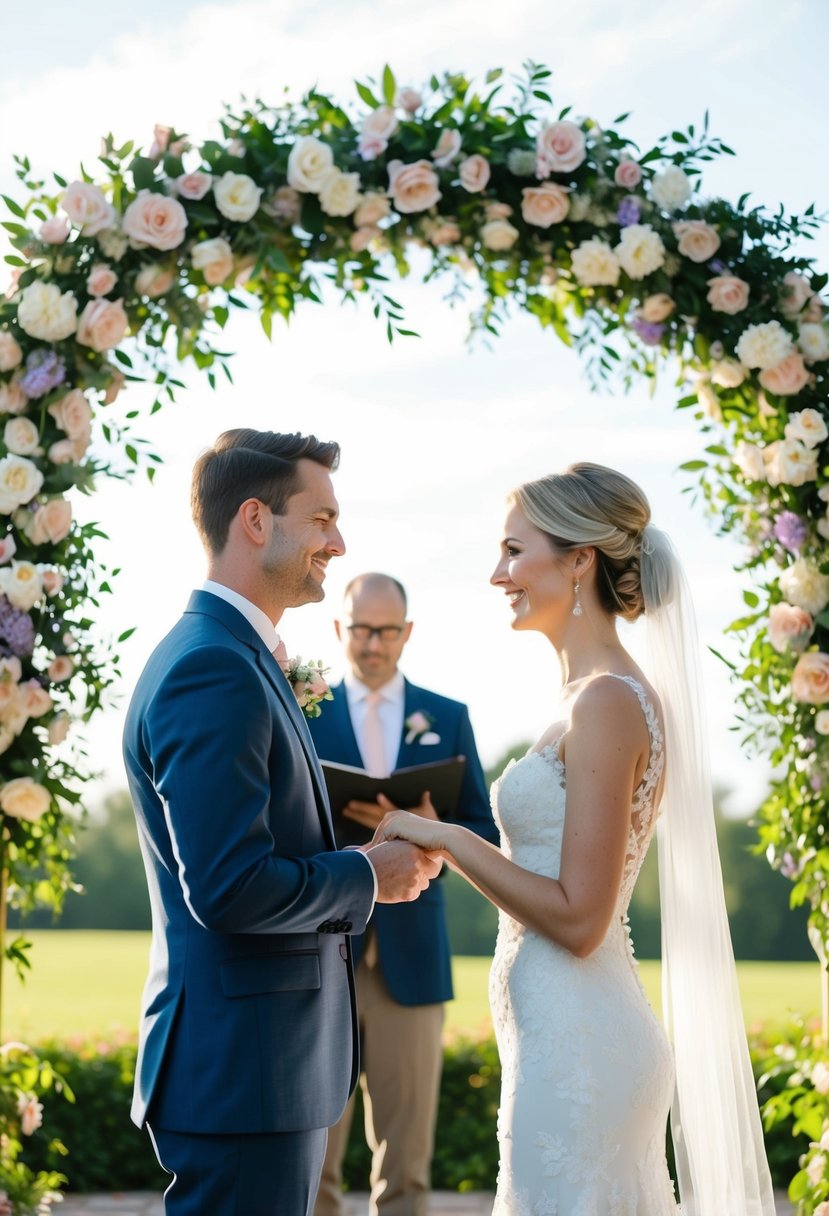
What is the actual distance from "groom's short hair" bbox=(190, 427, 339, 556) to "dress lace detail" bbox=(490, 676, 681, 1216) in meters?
0.92

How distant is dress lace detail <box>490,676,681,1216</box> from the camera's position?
297cm

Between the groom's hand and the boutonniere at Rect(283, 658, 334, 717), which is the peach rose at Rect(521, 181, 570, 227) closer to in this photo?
the boutonniere at Rect(283, 658, 334, 717)

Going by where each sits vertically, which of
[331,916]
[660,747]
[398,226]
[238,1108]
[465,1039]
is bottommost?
[465,1039]

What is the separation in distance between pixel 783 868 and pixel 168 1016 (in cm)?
284

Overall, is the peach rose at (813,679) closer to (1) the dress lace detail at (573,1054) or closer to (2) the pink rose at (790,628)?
(2) the pink rose at (790,628)

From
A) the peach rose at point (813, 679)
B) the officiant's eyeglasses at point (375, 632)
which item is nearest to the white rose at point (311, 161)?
the officiant's eyeglasses at point (375, 632)

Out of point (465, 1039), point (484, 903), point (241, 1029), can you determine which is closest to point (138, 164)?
point (241, 1029)

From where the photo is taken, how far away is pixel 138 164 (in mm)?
4668

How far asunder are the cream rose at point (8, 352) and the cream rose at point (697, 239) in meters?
2.46

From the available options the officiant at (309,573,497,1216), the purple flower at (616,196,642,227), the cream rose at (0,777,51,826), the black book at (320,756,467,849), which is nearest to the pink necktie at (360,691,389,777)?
the officiant at (309,573,497,1216)

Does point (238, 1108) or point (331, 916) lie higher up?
point (331, 916)

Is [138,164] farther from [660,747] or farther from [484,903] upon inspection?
[484,903]

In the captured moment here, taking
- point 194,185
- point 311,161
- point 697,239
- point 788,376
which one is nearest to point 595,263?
point 697,239

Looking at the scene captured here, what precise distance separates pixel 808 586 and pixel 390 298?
1.87m
